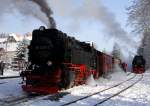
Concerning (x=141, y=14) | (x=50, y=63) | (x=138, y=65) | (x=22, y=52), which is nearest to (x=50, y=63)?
(x=50, y=63)

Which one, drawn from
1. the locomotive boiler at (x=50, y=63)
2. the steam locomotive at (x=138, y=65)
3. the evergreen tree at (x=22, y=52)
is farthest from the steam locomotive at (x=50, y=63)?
the evergreen tree at (x=22, y=52)

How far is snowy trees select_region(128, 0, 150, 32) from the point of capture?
1255 inches

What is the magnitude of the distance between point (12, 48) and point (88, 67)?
379 feet

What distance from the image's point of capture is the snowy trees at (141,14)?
31886 mm

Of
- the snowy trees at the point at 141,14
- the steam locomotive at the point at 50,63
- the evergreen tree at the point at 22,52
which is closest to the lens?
the steam locomotive at the point at 50,63

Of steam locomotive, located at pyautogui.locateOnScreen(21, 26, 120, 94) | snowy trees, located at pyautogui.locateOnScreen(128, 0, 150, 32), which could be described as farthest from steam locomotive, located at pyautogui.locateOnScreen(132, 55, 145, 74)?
steam locomotive, located at pyautogui.locateOnScreen(21, 26, 120, 94)

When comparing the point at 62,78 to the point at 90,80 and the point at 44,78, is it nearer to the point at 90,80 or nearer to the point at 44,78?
the point at 44,78

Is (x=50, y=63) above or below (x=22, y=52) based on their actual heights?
below

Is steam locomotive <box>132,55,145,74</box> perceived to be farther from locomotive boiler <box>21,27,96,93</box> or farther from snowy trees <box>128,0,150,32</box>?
locomotive boiler <box>21,27,96,93</box>

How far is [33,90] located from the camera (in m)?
19.6

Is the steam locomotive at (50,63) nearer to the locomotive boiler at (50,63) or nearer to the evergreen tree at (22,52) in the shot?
the locomotive boiler at (50,63)

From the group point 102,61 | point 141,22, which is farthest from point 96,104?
point 141,22

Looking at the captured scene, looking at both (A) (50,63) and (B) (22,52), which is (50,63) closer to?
(A) (50,63)

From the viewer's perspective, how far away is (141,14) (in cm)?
3588
